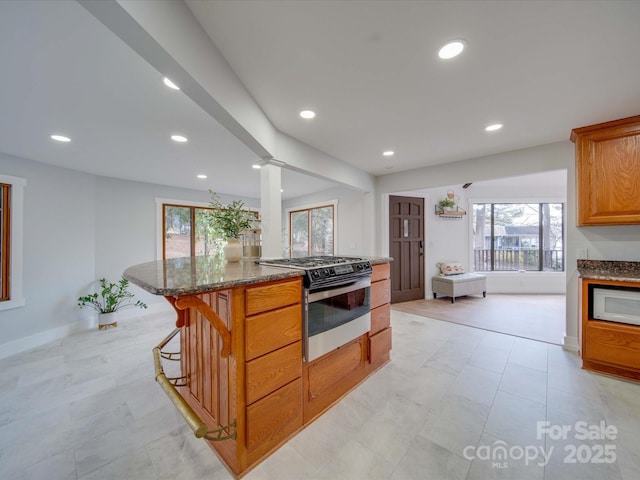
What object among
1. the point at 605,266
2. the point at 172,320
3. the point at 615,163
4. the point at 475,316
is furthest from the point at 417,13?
the point at 172,320

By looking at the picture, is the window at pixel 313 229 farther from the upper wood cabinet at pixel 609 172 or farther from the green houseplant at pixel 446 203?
the upper wood cabinet at pixel 609 172

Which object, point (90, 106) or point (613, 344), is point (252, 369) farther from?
point (613, 344)

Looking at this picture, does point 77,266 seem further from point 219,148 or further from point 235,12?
point 235,12

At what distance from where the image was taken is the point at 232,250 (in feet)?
7.37

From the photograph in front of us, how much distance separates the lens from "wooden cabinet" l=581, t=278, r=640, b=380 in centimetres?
219

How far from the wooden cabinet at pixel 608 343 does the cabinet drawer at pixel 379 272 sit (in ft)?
6.05

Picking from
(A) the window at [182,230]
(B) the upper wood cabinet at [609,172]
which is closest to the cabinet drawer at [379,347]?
(B) the upper wood cabinet at [609,172]

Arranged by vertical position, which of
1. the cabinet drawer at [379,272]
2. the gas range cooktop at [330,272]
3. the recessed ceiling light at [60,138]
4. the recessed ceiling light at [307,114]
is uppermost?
the recessed ceiling light at [307,114]

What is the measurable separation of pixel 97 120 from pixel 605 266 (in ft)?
17.0

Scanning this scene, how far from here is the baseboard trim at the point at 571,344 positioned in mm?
2805

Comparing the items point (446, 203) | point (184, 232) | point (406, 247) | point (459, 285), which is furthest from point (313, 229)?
point (459, 285)

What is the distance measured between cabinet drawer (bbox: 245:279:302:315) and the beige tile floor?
87 cm

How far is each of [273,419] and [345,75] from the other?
229 cm

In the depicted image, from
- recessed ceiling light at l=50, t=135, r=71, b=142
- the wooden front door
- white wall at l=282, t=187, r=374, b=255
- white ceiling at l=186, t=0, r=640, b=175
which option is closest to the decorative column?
white ceiling at l=186, t=0, r=640, b=175
